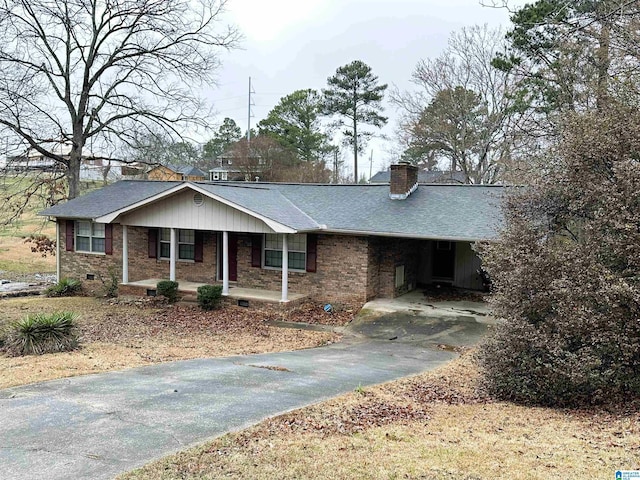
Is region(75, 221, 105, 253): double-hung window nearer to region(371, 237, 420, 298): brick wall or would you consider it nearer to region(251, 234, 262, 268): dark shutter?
region(251, 234, 262, 268): dark shutter

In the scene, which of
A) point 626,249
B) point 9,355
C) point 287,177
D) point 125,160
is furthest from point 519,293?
point 287,177

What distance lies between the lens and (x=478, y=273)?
18.3m

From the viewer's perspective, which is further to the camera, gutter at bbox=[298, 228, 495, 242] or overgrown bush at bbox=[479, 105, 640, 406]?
gutter at bbox=[298, 228, 495, 242]

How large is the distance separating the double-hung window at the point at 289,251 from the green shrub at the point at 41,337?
714 centimetres

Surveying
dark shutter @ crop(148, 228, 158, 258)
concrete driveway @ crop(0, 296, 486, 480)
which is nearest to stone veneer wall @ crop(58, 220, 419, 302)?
dark shutter @ crop(148, 228, 158, 258)

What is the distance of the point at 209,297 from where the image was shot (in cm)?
1652

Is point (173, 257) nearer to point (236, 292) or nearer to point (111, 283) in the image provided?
point (236, 292)

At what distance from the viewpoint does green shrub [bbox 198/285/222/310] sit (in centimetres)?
1652

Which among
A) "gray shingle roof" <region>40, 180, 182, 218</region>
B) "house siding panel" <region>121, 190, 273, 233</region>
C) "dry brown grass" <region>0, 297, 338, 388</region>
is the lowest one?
"dry brown grass" <region>0, 297, 338, 388</region>

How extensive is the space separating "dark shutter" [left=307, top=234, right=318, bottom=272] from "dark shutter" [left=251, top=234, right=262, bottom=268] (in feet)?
5.96

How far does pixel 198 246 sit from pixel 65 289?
5639 millimetres

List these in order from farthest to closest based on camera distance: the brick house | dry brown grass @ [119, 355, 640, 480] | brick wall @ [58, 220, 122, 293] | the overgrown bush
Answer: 1. brick wall @ [58, 220, 122, 293]
2. the brick house
3. the overgrown bush
4. dry brown grass @ [119, 355, 640, 480]

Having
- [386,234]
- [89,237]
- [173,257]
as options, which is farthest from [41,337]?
[89,237]

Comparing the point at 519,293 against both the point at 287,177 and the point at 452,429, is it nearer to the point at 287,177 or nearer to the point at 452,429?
the point at 452,429
